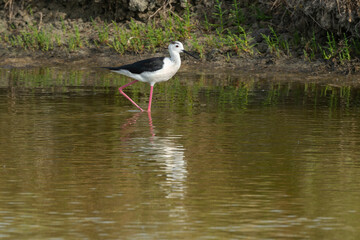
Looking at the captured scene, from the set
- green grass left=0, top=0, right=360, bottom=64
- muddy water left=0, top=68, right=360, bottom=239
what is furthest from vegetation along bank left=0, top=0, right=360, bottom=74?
muddy water left=0, top=68, right=360, bottom=239

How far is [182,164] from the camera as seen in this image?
302 inches

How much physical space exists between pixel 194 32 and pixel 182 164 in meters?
11.1

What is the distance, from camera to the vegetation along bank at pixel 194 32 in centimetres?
1612

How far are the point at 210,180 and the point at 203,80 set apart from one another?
8601 millimetres


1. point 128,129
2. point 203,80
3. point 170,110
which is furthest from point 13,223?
point 203,80

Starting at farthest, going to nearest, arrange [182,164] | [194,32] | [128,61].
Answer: [194,32]
[128,61]
[182,164]

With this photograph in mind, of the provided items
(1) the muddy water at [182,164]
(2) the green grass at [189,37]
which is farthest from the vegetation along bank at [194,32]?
(1) the muddy water at [182,164]

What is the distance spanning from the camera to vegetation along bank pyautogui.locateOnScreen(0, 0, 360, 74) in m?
16.1

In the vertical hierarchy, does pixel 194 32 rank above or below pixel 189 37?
above

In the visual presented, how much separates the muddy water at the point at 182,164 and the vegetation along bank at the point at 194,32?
102 inches

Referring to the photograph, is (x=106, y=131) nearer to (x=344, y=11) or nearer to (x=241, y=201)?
(x=241, y=201)

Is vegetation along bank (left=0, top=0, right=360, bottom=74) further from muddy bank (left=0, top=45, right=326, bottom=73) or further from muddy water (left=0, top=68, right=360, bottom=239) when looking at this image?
muddy water (left=0, top=68, right=360, bottom=239)

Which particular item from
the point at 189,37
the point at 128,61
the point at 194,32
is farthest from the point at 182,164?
the point at 194,32

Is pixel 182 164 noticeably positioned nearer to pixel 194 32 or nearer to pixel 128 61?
pixel 128 61
